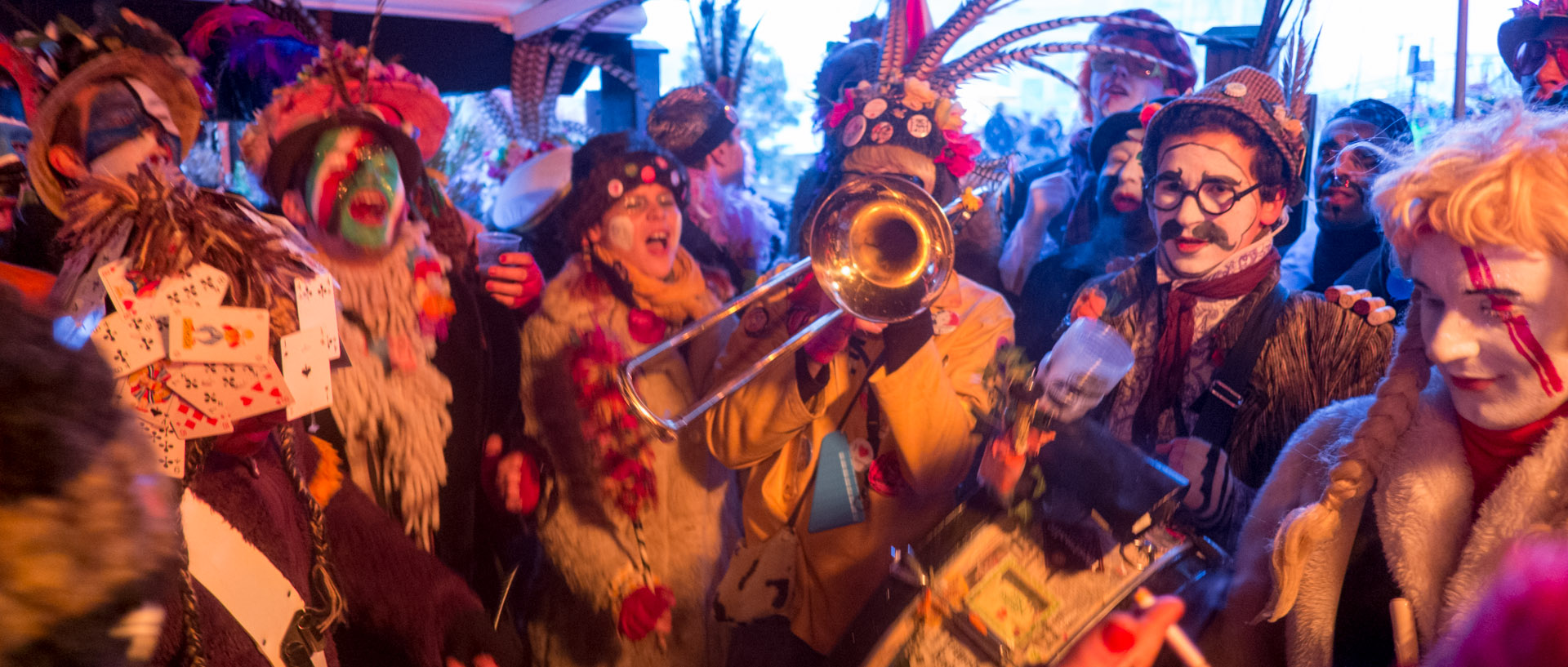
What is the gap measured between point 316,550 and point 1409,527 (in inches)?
83.8

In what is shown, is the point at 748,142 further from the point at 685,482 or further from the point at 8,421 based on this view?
the point at 8,421

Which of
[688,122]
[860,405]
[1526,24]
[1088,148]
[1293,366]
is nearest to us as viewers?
[1293,366]

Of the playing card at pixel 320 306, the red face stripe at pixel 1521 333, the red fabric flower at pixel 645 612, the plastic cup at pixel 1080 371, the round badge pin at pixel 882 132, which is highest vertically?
the round badge pin at pixel 882 132

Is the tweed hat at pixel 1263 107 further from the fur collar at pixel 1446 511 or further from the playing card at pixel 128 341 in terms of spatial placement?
the playing card at pixel 128 341

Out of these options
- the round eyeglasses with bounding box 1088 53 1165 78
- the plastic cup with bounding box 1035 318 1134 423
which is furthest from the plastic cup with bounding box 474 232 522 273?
the round eyeglasses with bounding box 1088 53 1165 78

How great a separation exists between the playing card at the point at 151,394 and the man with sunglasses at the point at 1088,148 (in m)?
3.02

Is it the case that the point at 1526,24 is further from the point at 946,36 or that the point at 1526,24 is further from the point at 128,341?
the point at 128,341

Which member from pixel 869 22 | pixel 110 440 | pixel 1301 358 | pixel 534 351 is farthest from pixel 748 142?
pixel 110 440

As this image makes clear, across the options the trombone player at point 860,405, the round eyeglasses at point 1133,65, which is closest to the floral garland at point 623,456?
the trombone player at point 860,405

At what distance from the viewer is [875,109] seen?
2.72 m

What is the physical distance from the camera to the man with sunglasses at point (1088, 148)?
358 centimetres

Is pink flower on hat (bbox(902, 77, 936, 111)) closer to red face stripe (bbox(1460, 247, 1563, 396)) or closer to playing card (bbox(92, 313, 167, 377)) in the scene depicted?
red face stripe (bbox(1460, 247, 1563, 396))

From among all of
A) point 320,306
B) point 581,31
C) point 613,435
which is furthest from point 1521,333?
point 581,31

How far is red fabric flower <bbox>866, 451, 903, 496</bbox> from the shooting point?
94.8 inches
